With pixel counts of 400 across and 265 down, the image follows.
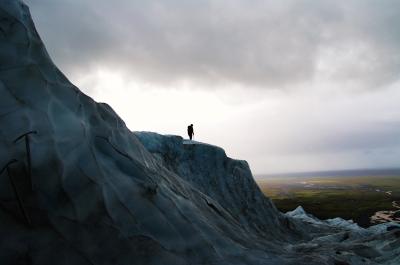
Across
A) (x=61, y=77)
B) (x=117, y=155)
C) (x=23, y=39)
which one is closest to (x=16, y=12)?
(x=23, y=39)

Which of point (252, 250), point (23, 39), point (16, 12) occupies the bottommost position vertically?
point (252, 250)

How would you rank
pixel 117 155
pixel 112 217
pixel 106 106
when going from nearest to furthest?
pixel 112 217
pixel 117 155
pixel 106 106

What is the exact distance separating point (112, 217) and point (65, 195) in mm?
934

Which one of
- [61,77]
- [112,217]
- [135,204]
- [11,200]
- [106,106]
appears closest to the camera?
[11,200]

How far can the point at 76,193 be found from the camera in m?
6.77

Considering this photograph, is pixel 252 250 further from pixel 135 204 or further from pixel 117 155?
pixel 117 155

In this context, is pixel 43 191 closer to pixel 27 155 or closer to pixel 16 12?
pixel 27 155

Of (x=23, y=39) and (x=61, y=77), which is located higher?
(x=23, y=39)

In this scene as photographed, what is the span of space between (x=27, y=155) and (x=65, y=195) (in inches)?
38.8

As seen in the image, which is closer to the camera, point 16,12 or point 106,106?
point 16,12

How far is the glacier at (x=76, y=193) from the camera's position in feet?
20.6

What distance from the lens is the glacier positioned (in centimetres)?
629

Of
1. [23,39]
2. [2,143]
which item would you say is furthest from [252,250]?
[23,39]

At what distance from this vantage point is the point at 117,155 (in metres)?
8.02
